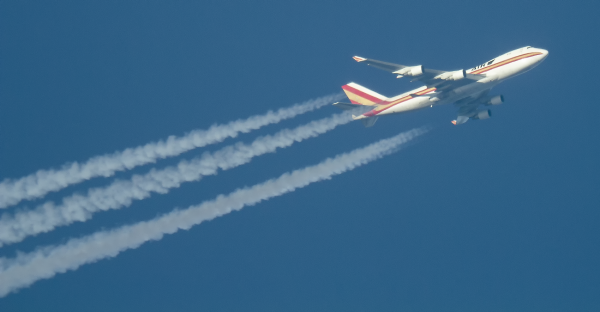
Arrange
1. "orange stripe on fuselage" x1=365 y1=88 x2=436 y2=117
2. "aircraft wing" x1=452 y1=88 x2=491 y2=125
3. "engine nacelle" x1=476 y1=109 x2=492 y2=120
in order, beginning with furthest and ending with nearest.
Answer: "engine nacelle" x1=476 y1=109 x2=492 y2=120
"aircraft wing" x1=452 y1=88 x2=491 y2=125
"orange stripe on fuselage" x1=365 y1=88 x2=436 y2=117

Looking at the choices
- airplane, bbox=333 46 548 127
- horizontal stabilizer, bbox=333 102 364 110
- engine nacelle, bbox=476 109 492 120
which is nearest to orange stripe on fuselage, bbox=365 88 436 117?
airplane, bbox=333 46 548 127

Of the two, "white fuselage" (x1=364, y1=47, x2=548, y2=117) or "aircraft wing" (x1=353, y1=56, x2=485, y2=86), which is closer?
"aircraft wing" (x1=353, y1=56, x2=485, y2=86)

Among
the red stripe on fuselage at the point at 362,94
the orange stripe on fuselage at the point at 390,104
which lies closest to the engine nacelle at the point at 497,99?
the orange stripe on fuselage at the point at 390,104

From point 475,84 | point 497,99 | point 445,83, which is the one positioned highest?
point 445,83

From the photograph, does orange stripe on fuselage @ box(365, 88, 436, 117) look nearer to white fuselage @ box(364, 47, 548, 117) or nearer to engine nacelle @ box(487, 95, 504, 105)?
white fuselage @ box(364, 47, 548, 117)

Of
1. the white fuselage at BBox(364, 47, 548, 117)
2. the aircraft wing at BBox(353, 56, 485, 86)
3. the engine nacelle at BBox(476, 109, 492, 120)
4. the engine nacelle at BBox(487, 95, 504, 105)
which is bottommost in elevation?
the engine nacelle at BBox(476, 109, 492, 120)

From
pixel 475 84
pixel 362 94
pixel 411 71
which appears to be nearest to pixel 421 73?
pixel 411 71

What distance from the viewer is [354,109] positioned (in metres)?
66.8

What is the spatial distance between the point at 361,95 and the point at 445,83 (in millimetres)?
9125

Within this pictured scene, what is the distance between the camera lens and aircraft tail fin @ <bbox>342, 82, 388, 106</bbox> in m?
67.7

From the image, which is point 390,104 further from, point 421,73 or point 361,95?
point 421,73

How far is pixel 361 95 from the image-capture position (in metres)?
69.2

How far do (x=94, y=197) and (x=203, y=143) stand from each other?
36.9ft

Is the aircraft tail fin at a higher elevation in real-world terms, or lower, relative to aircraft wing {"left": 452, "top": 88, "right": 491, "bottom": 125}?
higher
